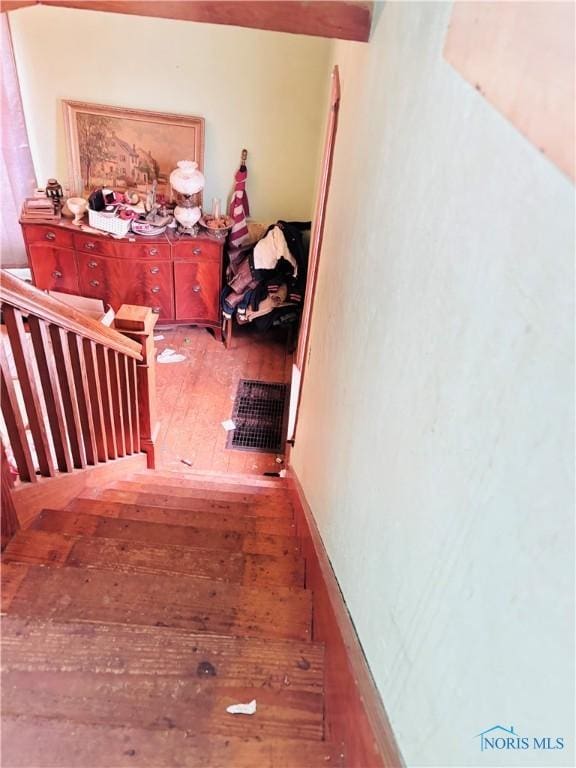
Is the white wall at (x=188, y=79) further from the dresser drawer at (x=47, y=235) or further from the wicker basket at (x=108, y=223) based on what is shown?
the wicker basket at (x=108, y=223)

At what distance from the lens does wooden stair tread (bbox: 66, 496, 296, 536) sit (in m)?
2.14

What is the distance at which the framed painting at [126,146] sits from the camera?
12.8 feet

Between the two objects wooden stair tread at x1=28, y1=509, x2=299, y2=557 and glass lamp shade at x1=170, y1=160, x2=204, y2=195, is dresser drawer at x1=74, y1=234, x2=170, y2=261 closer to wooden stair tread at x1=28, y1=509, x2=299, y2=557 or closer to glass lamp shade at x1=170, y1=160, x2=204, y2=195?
glass lamp shade at x1=170, y1=160, x2=204, y2=195

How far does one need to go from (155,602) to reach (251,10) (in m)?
1.65

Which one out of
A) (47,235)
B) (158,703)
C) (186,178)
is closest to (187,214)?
(186,178)

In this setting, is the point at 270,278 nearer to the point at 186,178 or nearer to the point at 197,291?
the point at 197,291

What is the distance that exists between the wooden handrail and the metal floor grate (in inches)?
57.4

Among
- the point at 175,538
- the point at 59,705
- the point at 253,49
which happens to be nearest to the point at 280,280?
the point at 253,49

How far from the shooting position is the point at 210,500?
2.53m

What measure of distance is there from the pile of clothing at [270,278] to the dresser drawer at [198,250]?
0.54 ft

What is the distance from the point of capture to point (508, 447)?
2.12 ft

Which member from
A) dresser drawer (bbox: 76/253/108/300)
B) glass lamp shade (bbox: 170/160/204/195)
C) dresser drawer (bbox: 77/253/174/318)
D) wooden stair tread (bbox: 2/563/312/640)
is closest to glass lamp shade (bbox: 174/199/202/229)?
glass lamp shade (bbox: 170/160/204/195)

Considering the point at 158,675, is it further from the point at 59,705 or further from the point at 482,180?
the point at 482,180

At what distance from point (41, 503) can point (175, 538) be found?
0.49 m
